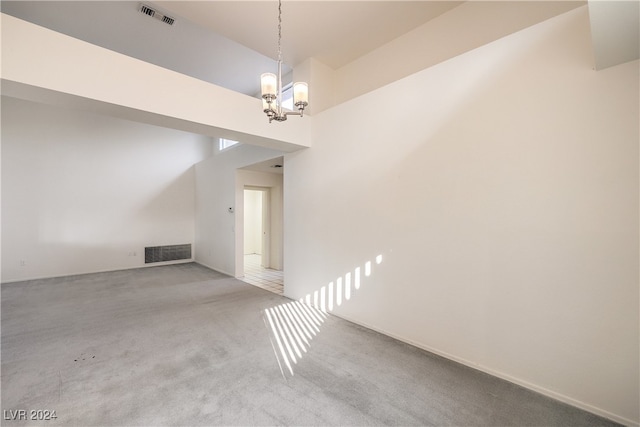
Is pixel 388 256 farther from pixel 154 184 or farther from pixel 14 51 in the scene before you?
pixel 154 184

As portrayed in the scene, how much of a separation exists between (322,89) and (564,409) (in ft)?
16.3

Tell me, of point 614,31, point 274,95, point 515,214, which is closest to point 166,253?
point 274,95

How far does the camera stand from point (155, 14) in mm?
4020

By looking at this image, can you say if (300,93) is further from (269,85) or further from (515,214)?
(515,214)

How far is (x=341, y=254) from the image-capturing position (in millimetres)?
3682

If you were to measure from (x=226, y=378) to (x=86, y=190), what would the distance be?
6.66 m

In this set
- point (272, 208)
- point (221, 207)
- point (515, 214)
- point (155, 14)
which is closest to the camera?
point (515, 214)

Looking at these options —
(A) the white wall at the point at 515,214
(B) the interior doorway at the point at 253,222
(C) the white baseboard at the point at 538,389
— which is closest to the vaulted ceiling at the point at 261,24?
(A) the white wall at the point at 515,214

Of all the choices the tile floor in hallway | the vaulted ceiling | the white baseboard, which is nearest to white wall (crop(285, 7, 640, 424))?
the white baseboard

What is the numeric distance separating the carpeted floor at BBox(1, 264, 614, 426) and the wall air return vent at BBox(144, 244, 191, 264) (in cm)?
342

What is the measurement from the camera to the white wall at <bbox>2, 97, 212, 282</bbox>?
5609 mm

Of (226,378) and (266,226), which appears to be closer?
(226,378)

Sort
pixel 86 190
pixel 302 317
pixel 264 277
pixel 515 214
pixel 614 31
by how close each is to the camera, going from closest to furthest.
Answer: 1. pixel 614 31
2. pixel 515 214
3. pixel 302 317
4. pixel 264 277
5. pixel 86 190

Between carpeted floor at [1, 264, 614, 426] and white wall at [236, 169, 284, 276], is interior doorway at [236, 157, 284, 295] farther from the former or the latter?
carpeted floor at [1, 264, 614, 426]
